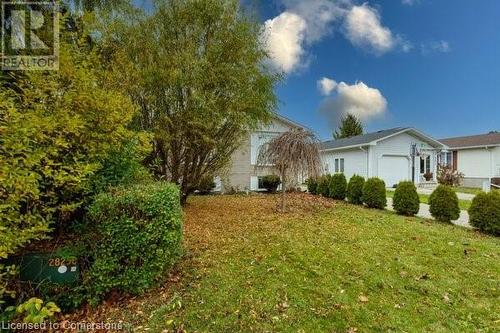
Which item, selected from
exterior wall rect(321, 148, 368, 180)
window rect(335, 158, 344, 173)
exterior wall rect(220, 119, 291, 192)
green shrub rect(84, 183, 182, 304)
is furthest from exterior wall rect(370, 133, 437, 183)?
green shrub rect(84, 183, 182, 304)

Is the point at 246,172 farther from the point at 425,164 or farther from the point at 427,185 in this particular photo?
the point at 425,164

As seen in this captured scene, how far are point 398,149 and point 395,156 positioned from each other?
546mm

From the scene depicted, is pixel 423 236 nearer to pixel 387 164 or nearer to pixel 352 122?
pixel 387 164

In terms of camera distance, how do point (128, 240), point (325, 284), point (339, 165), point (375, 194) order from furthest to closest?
point (339, 165)
point (375, 194)
point (325, 284)
point (128, 240)

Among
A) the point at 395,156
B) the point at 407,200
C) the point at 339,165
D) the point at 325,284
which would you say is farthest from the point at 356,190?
the point at 339,165

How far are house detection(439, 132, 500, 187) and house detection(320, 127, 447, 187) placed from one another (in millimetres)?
3468

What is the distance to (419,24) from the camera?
12.6m

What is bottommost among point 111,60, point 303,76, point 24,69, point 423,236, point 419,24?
point 423,236

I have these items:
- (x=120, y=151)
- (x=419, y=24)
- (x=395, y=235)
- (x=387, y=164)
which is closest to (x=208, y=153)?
(x=120, y=151)

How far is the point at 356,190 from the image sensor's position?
11.5 meters

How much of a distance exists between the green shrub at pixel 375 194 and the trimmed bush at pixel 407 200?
790 millimetres

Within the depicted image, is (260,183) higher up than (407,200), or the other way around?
(260,183)

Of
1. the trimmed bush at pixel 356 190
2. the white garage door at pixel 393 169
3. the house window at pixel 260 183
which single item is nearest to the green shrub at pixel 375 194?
the trimmed bush at pixel 356 190

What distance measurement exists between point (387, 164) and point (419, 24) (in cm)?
1073
